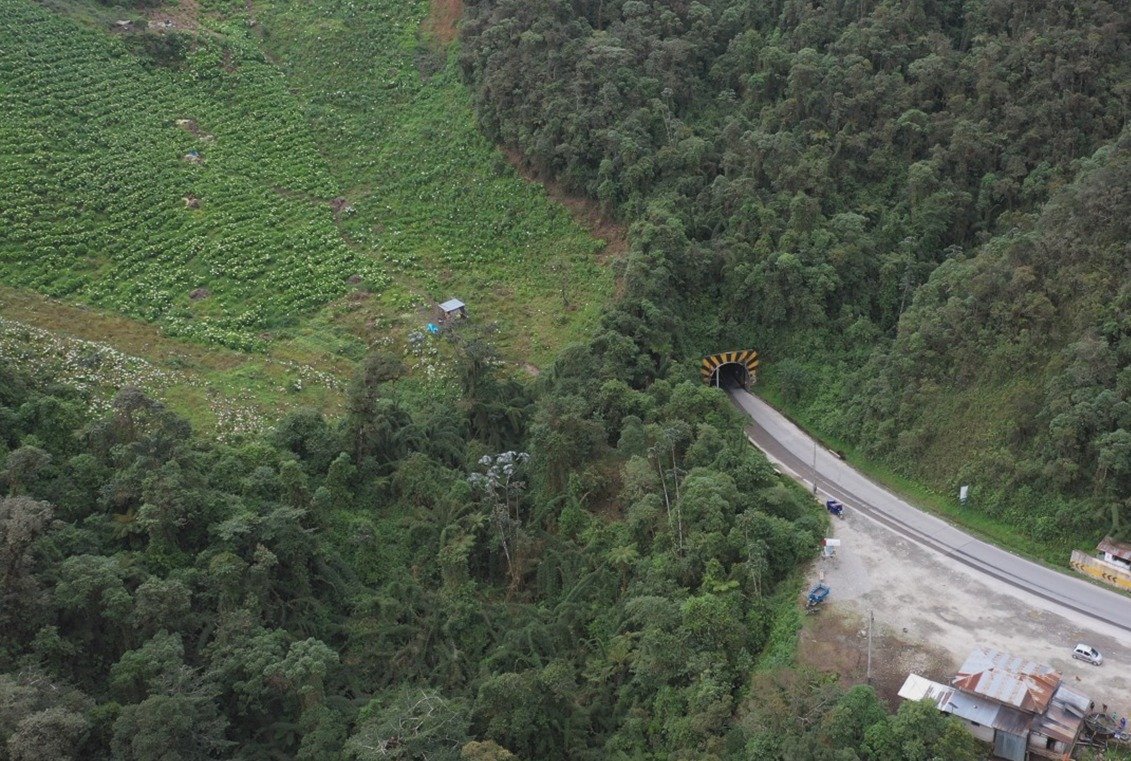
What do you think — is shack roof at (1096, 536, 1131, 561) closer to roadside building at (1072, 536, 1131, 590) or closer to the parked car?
roadside building at (1072, 536, 1131, 590)

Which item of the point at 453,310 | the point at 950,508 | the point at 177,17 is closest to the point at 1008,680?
the point at 950,508

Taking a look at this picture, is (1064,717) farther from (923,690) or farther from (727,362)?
(727,362)

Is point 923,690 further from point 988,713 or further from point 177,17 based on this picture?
point 177,17

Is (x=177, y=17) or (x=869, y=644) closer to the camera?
(x=869, y=644)

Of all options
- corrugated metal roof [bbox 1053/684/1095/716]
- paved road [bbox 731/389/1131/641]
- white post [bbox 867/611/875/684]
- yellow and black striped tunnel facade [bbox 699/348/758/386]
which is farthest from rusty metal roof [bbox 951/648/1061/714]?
yellow and black striped tunnel facade [bbox 699/348/758/386]

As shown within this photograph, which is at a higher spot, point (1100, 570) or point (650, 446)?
point (1100, 570)

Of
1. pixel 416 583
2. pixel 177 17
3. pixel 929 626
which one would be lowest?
pixel 416 583

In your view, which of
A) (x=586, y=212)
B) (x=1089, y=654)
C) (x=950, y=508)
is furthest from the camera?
(x=586, y=212)

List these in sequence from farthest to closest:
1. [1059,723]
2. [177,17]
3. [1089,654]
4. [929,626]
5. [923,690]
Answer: [177,17] → [929,626] → [1089,654] → [923,690] → [1059,723]
